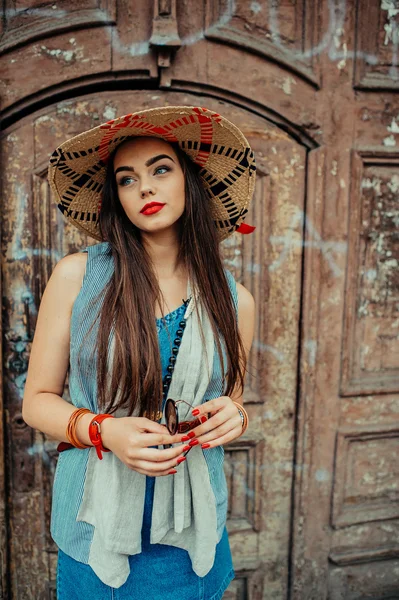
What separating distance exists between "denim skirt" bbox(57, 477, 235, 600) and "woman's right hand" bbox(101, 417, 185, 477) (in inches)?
9.2

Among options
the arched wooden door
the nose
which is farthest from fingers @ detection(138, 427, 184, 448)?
the arched wooden door

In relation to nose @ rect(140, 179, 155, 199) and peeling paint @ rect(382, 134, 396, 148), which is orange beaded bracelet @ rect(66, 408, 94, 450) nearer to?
nose @ rect(140, 179, 155, 199)

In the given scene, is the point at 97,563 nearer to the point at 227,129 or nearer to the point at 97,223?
the point at 97,223

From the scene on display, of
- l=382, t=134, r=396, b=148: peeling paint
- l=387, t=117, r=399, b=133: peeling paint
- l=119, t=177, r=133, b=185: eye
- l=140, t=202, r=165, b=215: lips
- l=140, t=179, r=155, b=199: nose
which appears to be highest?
l=387, t=117, r=399, b=133: peeling paint

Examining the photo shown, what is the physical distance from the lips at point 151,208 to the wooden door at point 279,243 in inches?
27.5

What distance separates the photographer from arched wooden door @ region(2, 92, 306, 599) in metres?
1.75

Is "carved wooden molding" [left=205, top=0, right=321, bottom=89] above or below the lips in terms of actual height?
above

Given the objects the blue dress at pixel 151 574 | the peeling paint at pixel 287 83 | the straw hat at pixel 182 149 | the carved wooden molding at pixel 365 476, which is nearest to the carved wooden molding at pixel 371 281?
the carved wooden molding at pixel 365 476

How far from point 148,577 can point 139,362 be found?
0.53 meters

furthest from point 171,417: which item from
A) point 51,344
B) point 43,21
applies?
point 43,21

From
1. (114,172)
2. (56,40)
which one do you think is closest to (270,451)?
(114,172)

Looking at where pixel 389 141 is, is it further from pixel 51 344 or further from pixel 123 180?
pixel 51 344

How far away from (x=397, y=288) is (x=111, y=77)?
1.42 meters

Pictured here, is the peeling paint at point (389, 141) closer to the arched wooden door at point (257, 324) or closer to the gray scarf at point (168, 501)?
the arched wooden door at point (257, 324)
